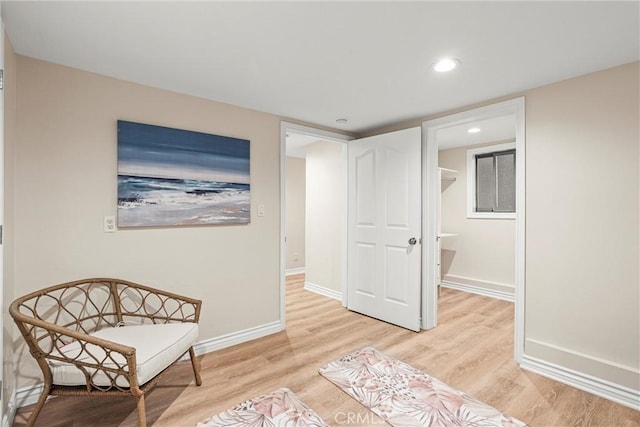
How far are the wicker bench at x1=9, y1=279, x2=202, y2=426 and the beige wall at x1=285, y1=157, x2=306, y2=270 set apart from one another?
3604 millimetres

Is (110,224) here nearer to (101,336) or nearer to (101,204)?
(101,204)

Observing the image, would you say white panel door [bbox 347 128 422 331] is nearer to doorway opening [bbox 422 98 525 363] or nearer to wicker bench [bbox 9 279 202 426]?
doorway opening [bbox 422 98 525 363]

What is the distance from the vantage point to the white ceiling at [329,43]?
1562 mm

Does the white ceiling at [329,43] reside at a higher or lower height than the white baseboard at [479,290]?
higher

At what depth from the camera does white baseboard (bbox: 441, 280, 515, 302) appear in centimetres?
444

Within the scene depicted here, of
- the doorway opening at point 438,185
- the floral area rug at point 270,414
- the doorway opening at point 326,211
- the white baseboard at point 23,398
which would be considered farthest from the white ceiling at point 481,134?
the white baseboard at point 23,398

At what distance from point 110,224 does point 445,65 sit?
8.44 feet

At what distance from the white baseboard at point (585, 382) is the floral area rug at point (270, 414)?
1.74 m

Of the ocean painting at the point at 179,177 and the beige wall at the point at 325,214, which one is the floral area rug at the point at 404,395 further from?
the beige wall at the point at 325,214

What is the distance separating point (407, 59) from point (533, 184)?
139 cm

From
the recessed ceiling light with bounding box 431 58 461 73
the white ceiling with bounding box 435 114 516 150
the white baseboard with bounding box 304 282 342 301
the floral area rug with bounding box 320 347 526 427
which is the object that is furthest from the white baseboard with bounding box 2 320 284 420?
the white ceiling with bounding box 435 114 516 150

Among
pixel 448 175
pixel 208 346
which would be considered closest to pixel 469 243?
pixel 448 175

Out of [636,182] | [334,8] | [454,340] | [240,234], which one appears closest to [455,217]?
[454,340]

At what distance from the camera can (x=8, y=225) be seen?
1.86 m
